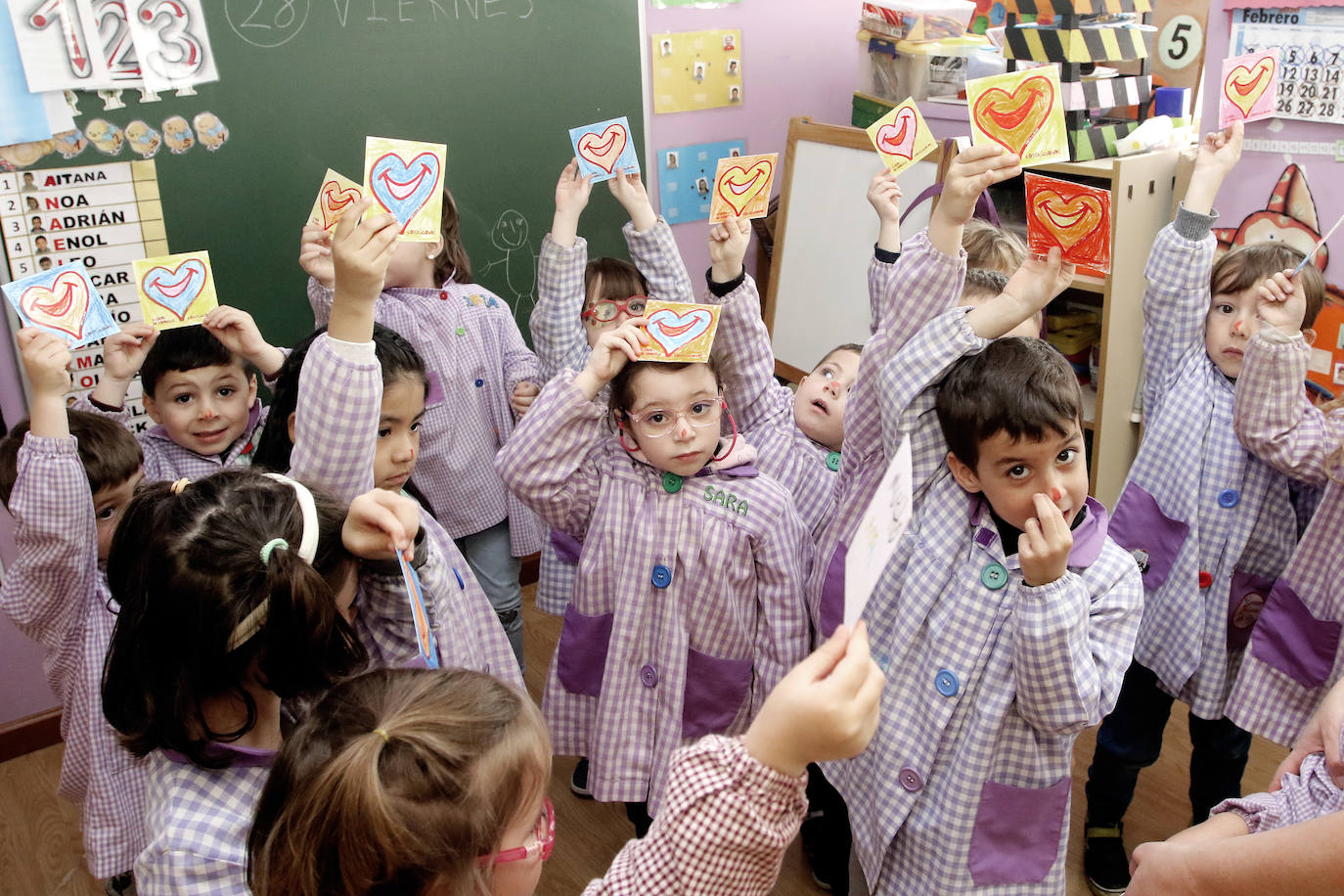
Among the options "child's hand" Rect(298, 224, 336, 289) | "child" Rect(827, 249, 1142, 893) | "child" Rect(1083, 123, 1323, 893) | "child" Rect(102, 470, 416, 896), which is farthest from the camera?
"child's hand" Rect(298, 224, 336, 289)

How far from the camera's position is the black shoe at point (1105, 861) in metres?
2.10

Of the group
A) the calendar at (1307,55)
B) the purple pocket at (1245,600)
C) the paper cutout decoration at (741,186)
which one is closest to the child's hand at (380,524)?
the paper cutout decoration at (741,186)

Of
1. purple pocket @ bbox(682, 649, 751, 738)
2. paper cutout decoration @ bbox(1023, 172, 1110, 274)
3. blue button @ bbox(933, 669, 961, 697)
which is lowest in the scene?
purple pocket @ bbox(682, 649, 751, 738)

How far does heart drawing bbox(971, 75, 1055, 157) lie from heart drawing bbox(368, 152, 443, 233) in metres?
0.95

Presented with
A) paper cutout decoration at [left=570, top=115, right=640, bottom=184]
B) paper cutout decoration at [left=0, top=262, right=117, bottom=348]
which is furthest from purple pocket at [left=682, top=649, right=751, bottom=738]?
paper cutout decoration at [left=0, top=262, right=117, bottom=348]

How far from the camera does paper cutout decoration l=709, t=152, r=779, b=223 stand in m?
2.00

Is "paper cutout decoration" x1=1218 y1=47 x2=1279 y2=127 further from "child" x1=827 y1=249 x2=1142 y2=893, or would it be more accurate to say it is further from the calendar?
"child" x1=827 y1=249 x2=1142 y2=893

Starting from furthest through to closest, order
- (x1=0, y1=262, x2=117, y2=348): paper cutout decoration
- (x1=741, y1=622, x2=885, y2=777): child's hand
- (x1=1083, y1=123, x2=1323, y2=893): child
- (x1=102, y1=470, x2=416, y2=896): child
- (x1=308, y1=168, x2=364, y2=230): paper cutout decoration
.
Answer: (x1=308, y1=168, x2=364, y2=230): paper cutout decoration < (x1=1083, y1=123, x2=1323, y2=893): child < (x1=0, y1=262, x2=117, y2=348): paper cutout decoration < (x1=102, y1=470, x2=416, y2=896): child < (x1=741, y1=622, x2=885, y2=777): child's hand

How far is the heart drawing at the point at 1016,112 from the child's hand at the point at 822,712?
41.3 inches

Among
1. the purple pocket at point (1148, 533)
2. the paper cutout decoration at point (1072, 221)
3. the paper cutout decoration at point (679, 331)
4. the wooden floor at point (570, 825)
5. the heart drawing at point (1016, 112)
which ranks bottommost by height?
the wooden floor at point (570, 825)

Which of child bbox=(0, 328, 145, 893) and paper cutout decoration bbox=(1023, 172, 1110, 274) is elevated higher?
paper cutout decoration bbox=(1023, 172, 1110, 274)

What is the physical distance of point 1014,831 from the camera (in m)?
1.45

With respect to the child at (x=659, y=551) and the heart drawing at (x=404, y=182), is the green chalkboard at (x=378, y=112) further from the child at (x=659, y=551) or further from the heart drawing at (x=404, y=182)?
the child at (x=659, y=551)

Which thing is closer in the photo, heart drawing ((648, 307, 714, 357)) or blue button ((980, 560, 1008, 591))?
blue button ((980, 560, 1008, 591))
